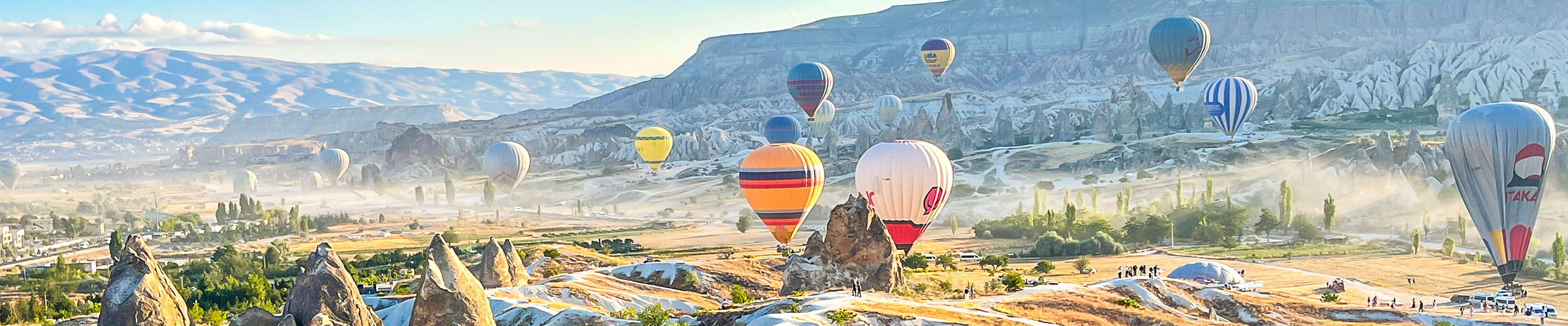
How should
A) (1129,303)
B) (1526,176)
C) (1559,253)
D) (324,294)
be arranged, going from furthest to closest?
(1559,253)
(1526,176)
(1129,303)
(324,294)

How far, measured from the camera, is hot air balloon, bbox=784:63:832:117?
541ft

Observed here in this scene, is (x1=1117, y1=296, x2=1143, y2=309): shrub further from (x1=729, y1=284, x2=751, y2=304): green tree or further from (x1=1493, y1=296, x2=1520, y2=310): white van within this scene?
(x1=1493, y1=296, x2=1520, y2=310): white van

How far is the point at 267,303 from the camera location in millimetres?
64125

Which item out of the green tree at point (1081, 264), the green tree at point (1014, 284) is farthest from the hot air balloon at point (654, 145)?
the green tree at point (1014, 284)

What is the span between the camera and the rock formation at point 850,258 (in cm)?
5819

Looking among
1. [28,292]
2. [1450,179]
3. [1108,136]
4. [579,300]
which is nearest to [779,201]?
[579,300]

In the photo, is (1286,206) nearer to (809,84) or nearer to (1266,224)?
(1266,224)

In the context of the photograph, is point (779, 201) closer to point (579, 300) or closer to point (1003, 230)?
point (579, 300)

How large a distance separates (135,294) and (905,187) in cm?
4119

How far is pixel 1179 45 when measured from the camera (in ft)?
479

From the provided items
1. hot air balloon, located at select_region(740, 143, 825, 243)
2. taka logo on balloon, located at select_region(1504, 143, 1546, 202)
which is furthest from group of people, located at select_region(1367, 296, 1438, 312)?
hot air balloon, located at select_region(740, 143, 825, 243)

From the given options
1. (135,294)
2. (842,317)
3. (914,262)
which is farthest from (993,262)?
(135,294)

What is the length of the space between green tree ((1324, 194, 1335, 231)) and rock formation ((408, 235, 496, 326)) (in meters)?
80.9

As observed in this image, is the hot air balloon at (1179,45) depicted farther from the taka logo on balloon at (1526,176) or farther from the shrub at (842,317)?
the shrub at (842,317)
